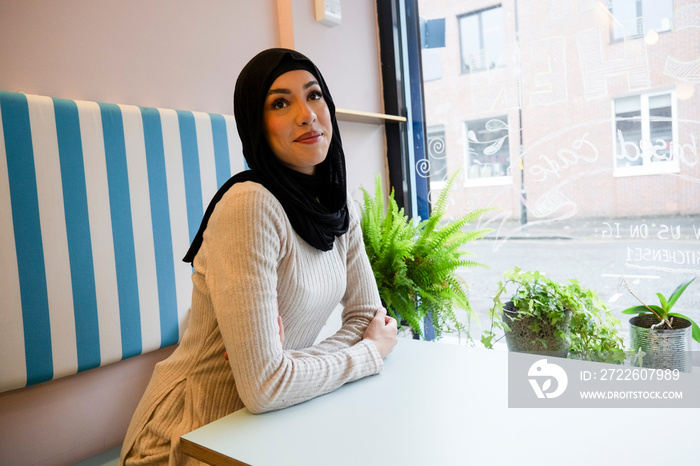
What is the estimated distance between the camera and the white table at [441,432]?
88 centimetres

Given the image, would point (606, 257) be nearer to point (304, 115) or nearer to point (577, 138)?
point (577, 138)

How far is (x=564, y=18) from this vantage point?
260 centimetres

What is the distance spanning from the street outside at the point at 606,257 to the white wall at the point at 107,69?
5.16 feet

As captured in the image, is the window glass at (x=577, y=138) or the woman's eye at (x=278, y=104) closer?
the woman's eye at (x=278, y=104)

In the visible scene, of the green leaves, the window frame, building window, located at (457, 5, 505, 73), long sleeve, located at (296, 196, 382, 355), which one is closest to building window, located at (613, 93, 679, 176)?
the window frame

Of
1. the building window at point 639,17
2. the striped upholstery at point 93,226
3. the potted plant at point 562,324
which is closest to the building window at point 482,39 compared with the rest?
the building window at point 639,17

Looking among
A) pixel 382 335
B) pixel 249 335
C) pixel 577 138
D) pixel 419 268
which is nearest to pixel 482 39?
pixel 577 138

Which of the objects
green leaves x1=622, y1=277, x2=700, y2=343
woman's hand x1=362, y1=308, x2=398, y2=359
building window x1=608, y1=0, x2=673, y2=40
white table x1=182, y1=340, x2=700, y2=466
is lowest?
green leaves x1=622, y1=277, x2=700, y2=343

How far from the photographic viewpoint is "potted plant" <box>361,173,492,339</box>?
2.59 metres

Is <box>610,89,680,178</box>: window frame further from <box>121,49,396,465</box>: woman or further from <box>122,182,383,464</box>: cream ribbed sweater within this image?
<box>122,182,383,464</box>: cream ribbed sweater

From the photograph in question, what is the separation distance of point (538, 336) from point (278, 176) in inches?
58.8

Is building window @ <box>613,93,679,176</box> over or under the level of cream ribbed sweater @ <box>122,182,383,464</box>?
over

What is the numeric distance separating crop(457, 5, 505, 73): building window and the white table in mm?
2153

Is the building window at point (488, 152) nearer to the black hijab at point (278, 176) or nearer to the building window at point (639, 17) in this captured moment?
the building window at point (639, 17)
